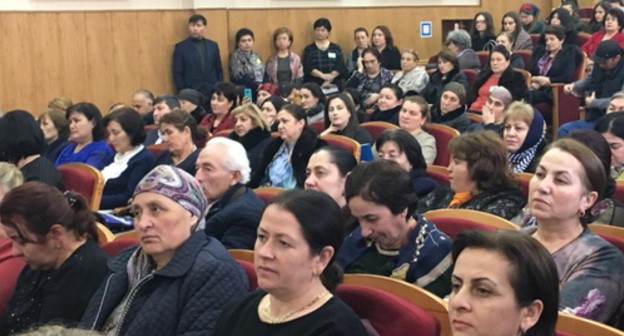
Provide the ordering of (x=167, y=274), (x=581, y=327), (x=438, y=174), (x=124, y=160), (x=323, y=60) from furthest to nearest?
1. (x=323, y=60)
2. (x=124, y=160)
3. (x=438, y=174)
4. (x=167, y=274)
5. (x=581, y=327)

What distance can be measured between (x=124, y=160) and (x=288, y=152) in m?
1.08

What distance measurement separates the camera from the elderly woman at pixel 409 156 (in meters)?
4.40

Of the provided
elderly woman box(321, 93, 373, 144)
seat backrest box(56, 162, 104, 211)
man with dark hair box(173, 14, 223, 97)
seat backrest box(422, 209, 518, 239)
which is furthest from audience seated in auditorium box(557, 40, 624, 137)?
seat backrest box(422, 209, 518, 239)

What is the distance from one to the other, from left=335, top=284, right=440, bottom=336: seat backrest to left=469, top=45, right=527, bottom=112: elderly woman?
19.9ft

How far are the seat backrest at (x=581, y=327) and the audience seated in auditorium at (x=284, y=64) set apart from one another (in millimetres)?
8816

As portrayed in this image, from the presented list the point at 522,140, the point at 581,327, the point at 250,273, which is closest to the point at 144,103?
the point at 522,140

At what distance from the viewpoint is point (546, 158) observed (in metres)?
2.84

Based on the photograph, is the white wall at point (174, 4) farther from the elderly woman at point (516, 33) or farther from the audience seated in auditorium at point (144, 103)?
the elderly woman at point (516, 33)

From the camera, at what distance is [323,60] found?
1107 centimetres

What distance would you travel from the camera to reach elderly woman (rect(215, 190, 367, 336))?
233cm

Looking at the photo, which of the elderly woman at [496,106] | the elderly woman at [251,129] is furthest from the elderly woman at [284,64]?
the elderly woman at [496,106]

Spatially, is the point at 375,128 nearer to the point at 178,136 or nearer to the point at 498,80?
the point at 178,136

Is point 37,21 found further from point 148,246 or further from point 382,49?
point 148,246

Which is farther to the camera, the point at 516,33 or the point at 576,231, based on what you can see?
the point at 516,33
